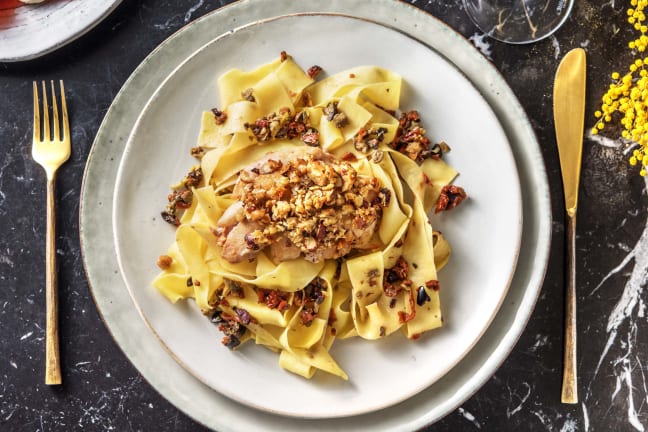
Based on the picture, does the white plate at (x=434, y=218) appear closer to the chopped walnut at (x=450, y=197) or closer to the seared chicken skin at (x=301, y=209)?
the chopped walnut at (x=450, y=197)

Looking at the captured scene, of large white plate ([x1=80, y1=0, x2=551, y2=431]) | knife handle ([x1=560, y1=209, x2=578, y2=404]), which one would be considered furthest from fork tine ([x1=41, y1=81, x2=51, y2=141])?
knife handle ([x1=560, y1=209, x2=578, y2=404])

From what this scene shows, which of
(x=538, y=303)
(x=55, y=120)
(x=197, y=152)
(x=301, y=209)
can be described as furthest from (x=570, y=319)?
(x=55, y=120)

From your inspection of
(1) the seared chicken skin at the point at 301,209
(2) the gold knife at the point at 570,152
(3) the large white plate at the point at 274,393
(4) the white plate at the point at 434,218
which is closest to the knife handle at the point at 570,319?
(2) the gold knife at the point at 570,152

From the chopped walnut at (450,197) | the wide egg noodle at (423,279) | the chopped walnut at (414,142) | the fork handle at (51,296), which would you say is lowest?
the fork handle at (51,296)

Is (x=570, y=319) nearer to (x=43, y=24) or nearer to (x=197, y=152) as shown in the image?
(x=197, y=152)

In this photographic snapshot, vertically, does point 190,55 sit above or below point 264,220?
above

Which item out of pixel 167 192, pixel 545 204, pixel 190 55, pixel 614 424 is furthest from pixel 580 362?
pixel 190 55

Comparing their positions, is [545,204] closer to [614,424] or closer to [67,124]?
[614,424]
